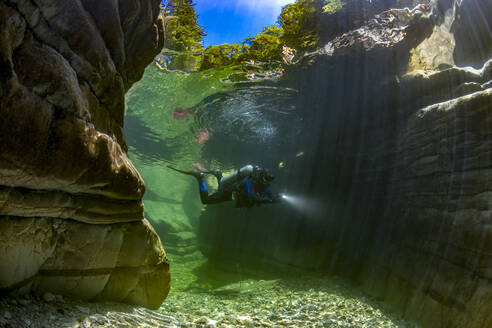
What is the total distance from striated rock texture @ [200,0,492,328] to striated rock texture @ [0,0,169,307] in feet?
18.7

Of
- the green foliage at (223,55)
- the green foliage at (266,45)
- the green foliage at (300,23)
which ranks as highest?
the green foliage at (300,23)

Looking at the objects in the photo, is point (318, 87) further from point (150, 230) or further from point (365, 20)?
point (150, 230)

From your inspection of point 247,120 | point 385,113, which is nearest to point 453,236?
point 385,113

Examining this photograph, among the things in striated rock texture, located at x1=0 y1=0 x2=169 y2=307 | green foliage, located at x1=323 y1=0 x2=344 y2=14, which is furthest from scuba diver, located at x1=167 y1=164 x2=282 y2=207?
green foliage, located at x1=323 y1=0 x2=344 y2=14

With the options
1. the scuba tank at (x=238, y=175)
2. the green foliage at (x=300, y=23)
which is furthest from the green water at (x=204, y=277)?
the scuba tank at (x=238, y=175)

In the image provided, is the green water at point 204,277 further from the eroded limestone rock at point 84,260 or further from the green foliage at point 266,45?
the green foliage at point 266,45

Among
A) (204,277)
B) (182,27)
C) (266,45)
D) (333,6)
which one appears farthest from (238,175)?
(333,6)

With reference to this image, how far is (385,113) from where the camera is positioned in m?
7.57

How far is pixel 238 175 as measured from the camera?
9.09 metres

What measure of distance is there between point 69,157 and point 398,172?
7.79m

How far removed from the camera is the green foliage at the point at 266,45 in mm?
7797

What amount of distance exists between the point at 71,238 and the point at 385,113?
A: 8933 mm

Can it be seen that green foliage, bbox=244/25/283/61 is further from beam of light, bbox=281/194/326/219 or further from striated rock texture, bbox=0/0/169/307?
beam of light, bbox=281/194/326/219

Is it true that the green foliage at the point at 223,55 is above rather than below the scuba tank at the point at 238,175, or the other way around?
above
